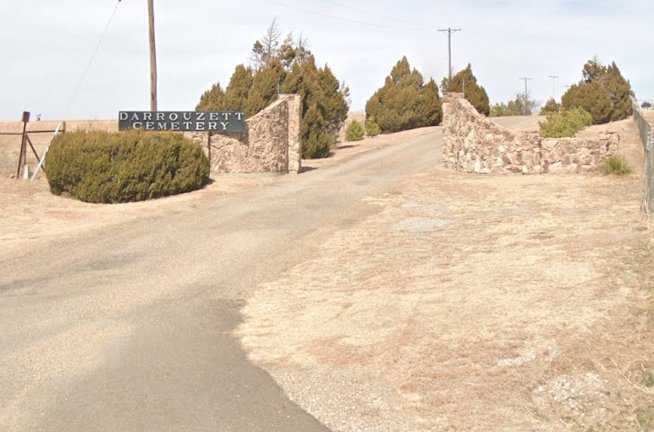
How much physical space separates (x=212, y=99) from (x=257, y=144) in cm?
1264

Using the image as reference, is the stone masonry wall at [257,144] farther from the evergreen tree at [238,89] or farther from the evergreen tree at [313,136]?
the evergreen tree at [238,89]

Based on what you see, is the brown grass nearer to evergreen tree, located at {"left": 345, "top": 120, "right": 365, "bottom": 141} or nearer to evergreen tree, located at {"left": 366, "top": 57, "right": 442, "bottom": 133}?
evergreen tree, located at {"left": 345, "top": 120, "right": 365, "bottom": 141}

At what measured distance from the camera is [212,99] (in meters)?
33.5

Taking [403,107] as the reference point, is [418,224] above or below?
below

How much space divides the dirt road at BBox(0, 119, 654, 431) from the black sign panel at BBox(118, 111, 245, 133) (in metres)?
6.22

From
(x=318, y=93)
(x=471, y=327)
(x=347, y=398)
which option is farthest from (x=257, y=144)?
(x=347, y=398)

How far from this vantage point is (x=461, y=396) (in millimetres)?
5812

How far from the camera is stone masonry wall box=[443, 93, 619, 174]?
792 inches

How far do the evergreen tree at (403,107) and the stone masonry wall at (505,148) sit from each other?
71.2 feet

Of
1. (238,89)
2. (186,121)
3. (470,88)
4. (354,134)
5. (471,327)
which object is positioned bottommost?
(471,327)

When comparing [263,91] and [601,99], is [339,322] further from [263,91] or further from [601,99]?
[601,99]

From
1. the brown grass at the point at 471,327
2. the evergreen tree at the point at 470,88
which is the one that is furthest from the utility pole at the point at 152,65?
the evergreen tree at the point at 470,88

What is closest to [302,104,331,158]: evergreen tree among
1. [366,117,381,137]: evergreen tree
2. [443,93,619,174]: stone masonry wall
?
[443,93,619,174]: stone masonry wall

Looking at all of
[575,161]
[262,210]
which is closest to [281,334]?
[262,210]
